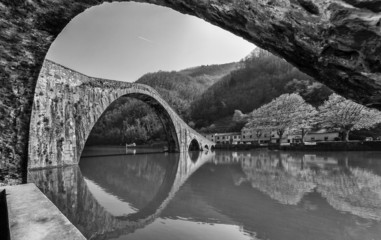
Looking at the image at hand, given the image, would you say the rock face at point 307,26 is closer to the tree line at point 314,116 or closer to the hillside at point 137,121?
the tree line at point 314,116

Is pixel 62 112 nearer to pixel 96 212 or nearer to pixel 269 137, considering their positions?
pixel 96 212

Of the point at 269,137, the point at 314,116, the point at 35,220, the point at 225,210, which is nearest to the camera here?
the point at 35,220

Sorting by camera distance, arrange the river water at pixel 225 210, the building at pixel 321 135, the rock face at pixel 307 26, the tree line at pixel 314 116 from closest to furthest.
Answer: the rock face at pixel 307 26, the river water at pixel 225 210, the tree line at pixel 314 116, the building at pixel 321 135

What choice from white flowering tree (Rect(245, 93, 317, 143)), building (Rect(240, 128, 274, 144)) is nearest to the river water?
white flowering tree (Rect(245, 93, 317, 143))

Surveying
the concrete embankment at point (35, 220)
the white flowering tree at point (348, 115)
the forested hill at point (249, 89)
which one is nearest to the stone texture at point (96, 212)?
the concrete embankment at point (35, 220)

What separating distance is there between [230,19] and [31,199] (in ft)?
12.5

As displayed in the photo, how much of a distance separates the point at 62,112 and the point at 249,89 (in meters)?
104

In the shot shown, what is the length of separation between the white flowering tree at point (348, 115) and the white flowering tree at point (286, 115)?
2428 millimetres

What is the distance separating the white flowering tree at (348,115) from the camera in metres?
38.2

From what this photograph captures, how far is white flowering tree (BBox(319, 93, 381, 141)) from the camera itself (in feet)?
125

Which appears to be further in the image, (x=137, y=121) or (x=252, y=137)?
(x=137, y=121)

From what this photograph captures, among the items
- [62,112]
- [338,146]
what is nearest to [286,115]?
[338,146]

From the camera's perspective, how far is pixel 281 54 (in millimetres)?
2635

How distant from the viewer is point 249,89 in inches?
4503
